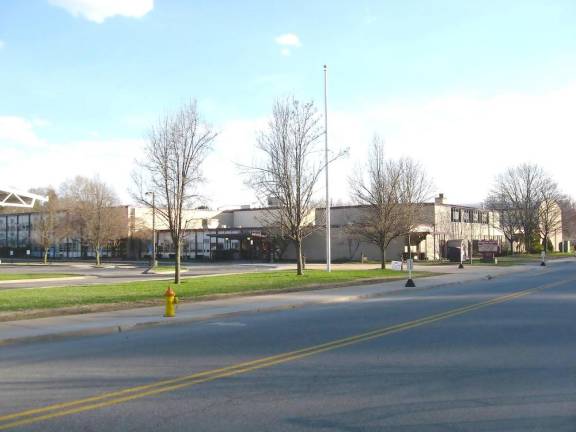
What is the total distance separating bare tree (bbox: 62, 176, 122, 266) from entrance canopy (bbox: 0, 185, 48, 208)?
17990 millimetres

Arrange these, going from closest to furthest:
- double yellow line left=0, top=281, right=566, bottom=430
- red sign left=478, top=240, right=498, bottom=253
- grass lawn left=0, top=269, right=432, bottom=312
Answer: double yellow line left=0, top=281, right=566, bottom=430 < grass lawn left=0, top=269, right=432, bottom=312 < red sign left=478, top=240, right=498, bottom=253

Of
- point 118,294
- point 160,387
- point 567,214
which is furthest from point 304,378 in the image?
point 567,214

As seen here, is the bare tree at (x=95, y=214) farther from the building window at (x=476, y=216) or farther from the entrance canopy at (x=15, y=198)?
the building window at (x=476, y=216)

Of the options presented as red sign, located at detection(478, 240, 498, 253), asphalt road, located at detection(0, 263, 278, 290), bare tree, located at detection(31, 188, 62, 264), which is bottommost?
asphalt road, located at detection(0, 263, 278, 290)

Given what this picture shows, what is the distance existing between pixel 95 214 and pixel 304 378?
165 feet

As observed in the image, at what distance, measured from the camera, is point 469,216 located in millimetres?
68250

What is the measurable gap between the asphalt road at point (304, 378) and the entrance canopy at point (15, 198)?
2230 centimetres

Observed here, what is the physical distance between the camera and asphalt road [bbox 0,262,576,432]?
6105mm

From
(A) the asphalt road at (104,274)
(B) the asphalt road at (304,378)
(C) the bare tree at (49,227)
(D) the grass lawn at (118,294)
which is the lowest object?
(A) the asphalt road at (104,274)

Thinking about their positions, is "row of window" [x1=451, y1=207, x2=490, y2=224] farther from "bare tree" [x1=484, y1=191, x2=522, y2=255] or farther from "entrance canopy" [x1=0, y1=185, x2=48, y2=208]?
"entrance canopy" [x1=0, y1=185, x2=48, y2=208]

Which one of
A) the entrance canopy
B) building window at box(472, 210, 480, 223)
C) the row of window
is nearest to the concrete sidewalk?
the entrance canopy

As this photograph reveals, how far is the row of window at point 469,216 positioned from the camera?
2562 inches

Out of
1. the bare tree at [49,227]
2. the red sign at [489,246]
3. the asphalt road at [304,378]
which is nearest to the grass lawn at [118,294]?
the asphalt road at [304,378]

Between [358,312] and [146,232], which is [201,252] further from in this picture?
[358,312]
